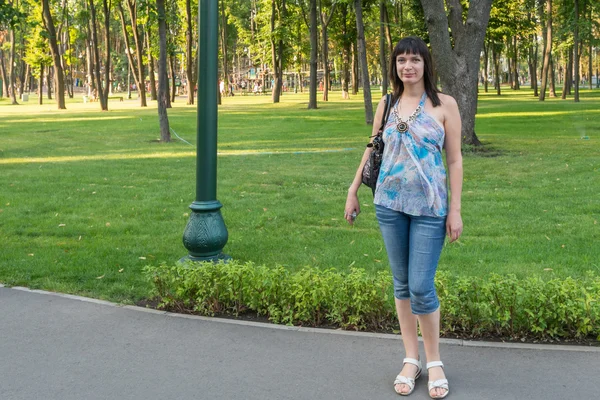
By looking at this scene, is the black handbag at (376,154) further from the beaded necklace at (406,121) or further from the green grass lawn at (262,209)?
the green grass lawn at (262,209)

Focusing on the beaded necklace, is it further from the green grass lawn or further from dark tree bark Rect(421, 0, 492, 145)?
dark tree bark Rect(421, 0, 492, 145)

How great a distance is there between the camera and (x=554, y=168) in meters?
14.4

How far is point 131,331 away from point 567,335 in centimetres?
314

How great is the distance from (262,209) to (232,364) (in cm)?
594

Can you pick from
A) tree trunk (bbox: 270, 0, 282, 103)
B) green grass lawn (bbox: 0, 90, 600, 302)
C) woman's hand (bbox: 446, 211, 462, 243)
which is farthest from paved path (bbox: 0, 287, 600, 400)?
tree trunk (bbox: 270, 0, 282, 103)

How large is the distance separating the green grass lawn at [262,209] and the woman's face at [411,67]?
3.39m

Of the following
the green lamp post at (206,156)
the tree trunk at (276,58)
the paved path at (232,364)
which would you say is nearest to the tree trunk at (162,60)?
the green lamp post at (206,156)

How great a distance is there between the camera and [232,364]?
451 cm

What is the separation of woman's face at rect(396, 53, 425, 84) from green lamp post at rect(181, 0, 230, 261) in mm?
2911

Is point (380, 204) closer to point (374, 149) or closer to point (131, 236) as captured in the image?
point (374, 149)

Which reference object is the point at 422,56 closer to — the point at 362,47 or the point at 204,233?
the point at 204,233

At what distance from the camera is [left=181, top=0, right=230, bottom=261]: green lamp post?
6406mm

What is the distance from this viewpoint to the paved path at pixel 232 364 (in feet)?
13.4

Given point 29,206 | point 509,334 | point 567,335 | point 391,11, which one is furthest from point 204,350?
point 391,11
